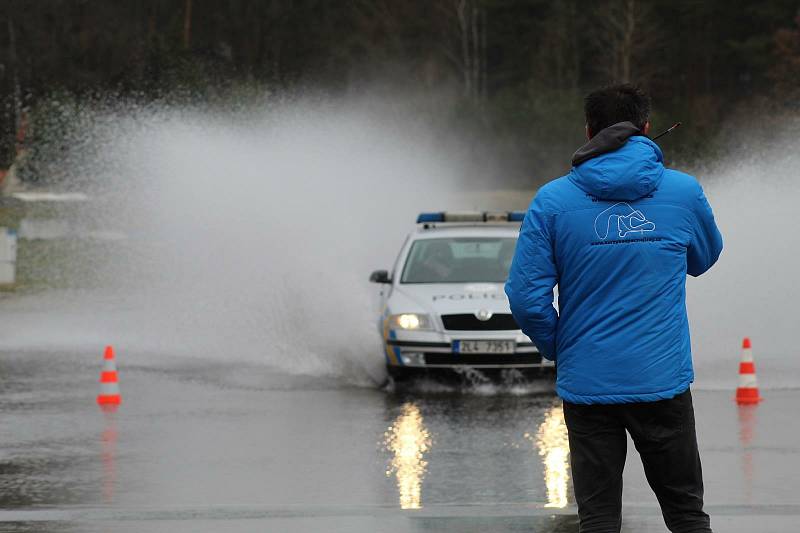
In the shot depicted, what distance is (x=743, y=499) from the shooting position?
828cm

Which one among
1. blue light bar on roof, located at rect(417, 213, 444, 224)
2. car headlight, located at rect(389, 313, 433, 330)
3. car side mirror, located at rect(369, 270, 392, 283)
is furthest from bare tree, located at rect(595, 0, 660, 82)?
car headlight, located at rect(389, 313, 433, 330)

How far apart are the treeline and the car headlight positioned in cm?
4930

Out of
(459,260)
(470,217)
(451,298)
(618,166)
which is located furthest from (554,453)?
(470,217)

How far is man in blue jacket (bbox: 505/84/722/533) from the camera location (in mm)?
5082

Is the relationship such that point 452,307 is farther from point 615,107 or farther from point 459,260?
point 615,107

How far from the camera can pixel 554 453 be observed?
9.98 metres

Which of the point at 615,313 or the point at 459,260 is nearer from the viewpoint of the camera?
the point at 615,313

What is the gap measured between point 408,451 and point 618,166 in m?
5.29

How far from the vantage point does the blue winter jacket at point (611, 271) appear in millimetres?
5082

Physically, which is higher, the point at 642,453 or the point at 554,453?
the point at 642,453

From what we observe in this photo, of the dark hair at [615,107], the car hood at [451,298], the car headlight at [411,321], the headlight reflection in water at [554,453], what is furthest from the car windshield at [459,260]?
the dark hair at [615,107]

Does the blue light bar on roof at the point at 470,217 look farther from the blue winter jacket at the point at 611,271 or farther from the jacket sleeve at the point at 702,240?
the blue winter jacket at the point at 611,271

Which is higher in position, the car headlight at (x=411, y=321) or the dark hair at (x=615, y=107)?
the dark hair at (x=615, y=107)

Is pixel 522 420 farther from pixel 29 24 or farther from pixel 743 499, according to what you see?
pixel 29 24
